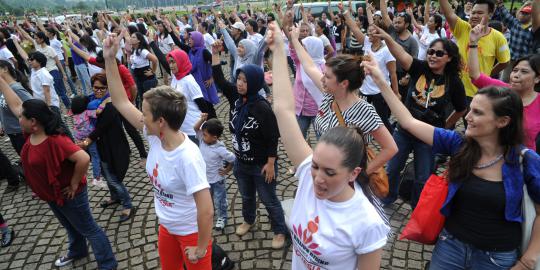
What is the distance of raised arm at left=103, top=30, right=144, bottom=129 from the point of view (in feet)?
8.75

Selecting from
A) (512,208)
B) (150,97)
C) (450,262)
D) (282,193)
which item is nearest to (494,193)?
(512,208)

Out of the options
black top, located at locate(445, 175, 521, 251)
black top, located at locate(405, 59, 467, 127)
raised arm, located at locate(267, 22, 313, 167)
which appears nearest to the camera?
raised arm, located at locate(267, 22, 313, 167)

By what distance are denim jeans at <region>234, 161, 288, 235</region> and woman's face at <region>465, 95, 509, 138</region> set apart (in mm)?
2046

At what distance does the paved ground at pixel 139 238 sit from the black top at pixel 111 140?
2.33 ft

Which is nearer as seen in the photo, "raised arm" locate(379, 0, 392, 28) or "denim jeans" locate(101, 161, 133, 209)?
"denim jeans" locate(101, 161, 133, 209)

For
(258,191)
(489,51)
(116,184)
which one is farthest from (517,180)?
(116,184)

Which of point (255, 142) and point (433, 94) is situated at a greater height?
point (433, 94)

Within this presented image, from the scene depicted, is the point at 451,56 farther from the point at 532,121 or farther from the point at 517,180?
the point at 517,180

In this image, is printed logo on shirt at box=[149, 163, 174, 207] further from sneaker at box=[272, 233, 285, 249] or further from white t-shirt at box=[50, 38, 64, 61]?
white t-shirt at box=[50, 38, 64, 61]

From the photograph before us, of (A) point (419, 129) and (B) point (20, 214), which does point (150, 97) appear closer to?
Result: (A) point (419, 129)

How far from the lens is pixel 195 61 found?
6914 mm

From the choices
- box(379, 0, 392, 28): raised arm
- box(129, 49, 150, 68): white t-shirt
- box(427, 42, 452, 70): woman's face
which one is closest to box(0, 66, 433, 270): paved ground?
box(427, 42, 452, 70): woman's face

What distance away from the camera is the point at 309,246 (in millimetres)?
1730

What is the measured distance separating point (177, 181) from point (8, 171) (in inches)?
192
